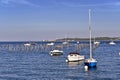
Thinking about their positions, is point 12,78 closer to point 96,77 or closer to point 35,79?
point 35,79

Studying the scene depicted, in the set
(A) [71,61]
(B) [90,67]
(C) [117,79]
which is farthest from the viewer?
(A) [71,61]

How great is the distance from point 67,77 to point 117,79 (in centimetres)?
1117

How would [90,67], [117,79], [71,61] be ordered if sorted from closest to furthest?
[117,79]
[90,67]
[71,61]

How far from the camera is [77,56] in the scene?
124 m

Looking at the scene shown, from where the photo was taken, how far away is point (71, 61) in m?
121

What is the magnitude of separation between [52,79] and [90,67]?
2417cm

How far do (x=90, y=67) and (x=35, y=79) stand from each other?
84.7 feet

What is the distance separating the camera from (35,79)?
7462cm

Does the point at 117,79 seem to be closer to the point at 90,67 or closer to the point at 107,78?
the point at 107,78

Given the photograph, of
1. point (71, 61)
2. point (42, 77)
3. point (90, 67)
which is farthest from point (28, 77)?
point (71, 61)

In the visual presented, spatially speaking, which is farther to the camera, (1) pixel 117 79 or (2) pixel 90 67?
(2) pixel 90 67

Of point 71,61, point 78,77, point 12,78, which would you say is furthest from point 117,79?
point 71,61

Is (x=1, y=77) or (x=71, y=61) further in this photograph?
(x=71, y=61)

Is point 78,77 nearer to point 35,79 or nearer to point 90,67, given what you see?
point 35,79
